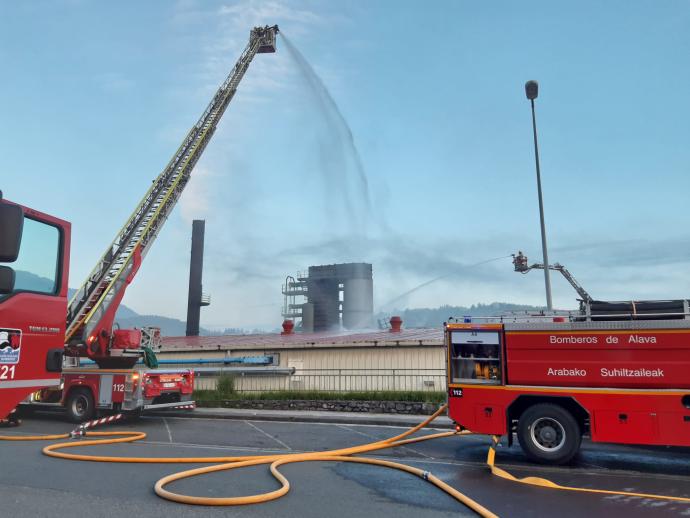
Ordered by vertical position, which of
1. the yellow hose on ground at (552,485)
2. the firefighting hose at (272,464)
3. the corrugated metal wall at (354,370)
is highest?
the corrugated metal wall at (354,370)

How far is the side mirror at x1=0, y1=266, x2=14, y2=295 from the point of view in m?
3.78

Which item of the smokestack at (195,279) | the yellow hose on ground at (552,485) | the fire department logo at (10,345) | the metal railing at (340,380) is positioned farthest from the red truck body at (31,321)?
the smokestack at (195,279)

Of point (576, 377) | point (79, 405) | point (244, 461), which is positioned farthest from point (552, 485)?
point (79, 405)

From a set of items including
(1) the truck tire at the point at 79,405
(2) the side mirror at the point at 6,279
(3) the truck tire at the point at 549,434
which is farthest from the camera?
(1) the truck tire at the point at 79,405

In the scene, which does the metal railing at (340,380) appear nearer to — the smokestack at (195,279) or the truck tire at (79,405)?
the truck tire at (79,405)

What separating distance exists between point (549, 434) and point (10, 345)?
8.60 metres

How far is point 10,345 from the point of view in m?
4.46

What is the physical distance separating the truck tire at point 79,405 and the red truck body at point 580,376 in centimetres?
1109

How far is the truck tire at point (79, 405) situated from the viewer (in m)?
15.5

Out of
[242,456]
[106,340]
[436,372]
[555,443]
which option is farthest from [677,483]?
[106,340]

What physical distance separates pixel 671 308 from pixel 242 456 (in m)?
8.27

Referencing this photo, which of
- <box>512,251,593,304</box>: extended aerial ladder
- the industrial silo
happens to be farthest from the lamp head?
the industrial silo

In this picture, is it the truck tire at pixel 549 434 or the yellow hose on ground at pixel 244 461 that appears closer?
the yellow hose on ground at pixel 244 461

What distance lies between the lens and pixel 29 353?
4668mm
